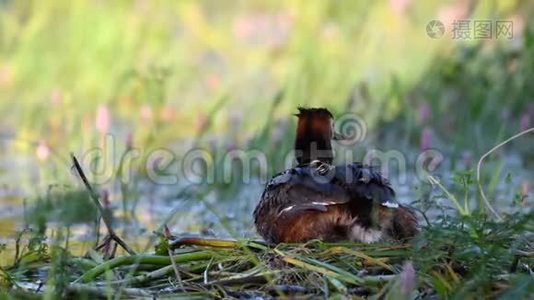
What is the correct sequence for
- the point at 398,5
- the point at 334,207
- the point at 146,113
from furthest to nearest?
1. the point at 398,5
2. the point at 146,113
3. the point at 334,207

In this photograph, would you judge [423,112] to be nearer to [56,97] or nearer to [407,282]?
[56,97]

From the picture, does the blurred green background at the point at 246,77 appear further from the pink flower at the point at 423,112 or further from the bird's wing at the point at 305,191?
the bird's wing at the point at 305,191

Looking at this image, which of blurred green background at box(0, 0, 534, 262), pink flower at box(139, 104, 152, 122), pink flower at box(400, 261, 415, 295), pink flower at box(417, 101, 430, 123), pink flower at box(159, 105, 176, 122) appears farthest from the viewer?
pink flower at box(159, 105, 176, 122)

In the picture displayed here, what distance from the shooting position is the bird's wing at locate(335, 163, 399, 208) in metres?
4.71

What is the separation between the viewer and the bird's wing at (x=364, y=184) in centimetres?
471

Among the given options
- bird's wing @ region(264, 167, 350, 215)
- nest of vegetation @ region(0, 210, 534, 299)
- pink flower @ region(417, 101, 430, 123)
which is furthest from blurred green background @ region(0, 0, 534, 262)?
nest of vegetation @ region(0, 210, 534, 299)

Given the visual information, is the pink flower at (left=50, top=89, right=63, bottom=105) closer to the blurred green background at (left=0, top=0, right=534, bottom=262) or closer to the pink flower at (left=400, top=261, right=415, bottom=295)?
the blurred green background at (left=0, top=0, right=534, bottom=262)

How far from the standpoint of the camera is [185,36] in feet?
38.7

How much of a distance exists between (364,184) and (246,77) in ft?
21.8

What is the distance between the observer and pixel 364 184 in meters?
4.73

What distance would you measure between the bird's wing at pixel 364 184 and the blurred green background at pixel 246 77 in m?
2.60

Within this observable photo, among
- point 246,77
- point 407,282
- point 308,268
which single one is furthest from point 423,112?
point 407,282

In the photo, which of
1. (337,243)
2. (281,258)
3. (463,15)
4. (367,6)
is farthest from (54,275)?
(367,6)

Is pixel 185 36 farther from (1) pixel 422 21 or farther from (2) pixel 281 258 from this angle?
(2) pixel 281 258
